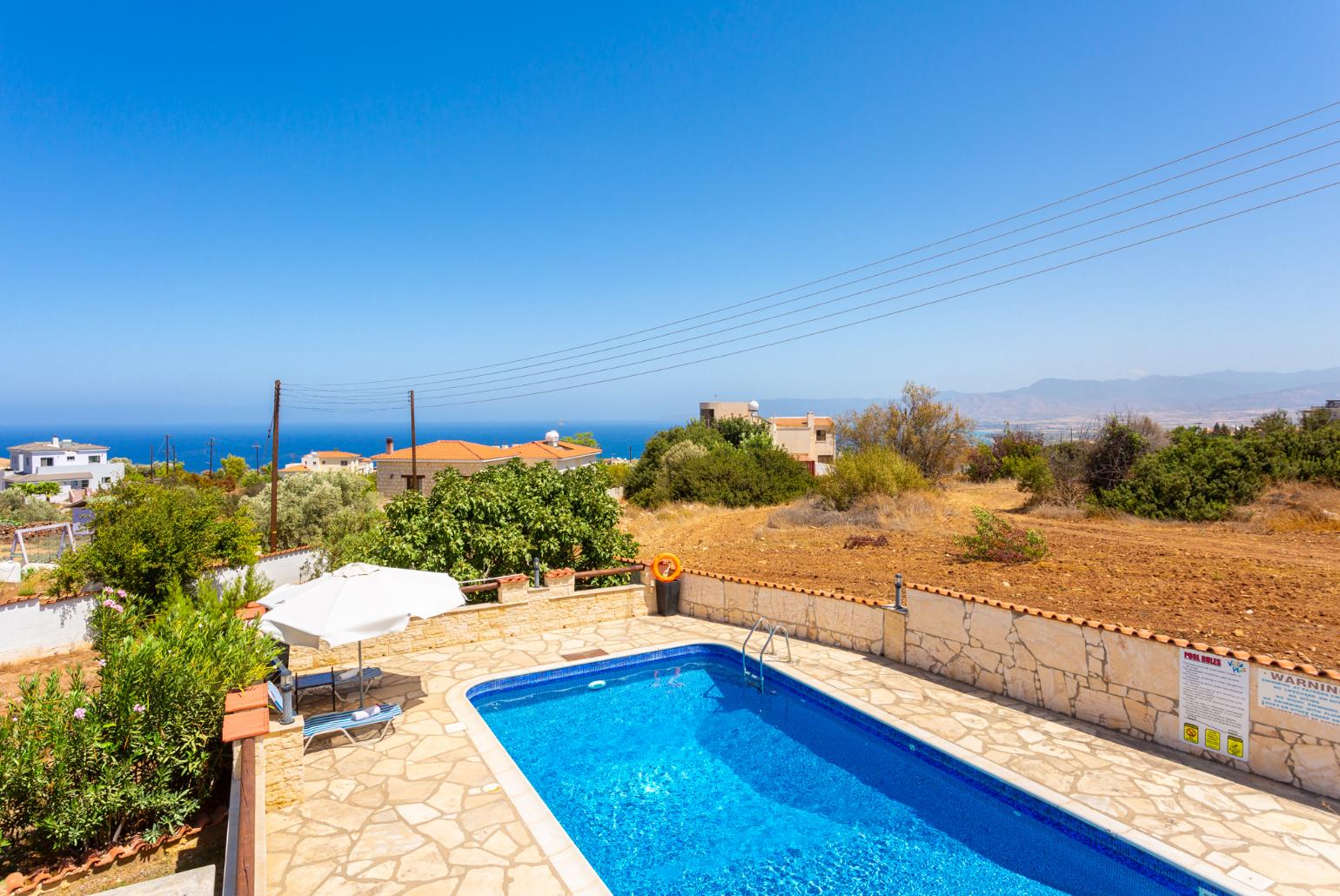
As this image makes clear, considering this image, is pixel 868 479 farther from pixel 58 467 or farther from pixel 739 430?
pixel 58 467

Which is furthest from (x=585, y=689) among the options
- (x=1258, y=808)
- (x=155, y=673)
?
(x=1258, y=808)

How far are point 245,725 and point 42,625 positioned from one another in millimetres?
11453

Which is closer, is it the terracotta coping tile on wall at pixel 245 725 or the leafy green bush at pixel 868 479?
the terracotta coping tile on wall at pixel 245 725

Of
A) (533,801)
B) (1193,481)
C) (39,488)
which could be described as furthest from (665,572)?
(39,488)

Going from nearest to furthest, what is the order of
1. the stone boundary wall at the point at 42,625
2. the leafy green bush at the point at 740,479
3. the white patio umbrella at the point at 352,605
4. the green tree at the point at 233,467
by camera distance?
the white patio umbrella at the point at 352,605 < the stone boundary wall at the point at 42,625 < the leafy green bush at the point at 740,479 < the green tree at the point at 233,467

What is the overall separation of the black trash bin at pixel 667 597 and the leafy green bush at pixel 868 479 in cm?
1125

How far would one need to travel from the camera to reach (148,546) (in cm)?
1302

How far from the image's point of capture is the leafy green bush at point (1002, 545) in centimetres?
1388

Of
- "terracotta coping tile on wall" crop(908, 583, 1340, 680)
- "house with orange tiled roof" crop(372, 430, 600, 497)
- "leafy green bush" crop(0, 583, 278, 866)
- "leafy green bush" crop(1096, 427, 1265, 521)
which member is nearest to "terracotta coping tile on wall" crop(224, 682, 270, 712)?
"leafy green bush" crop(0, 583, 278, 866)

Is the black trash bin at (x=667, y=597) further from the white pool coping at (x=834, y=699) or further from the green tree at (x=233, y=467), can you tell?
the green tree at (x=233, y=467)

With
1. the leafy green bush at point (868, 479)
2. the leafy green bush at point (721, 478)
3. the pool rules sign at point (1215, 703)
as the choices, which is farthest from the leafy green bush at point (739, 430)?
the pool rules sign at point (1215, 703)

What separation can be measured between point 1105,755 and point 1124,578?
6468 mm

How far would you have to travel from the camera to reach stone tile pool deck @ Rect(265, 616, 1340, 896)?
4988 mm

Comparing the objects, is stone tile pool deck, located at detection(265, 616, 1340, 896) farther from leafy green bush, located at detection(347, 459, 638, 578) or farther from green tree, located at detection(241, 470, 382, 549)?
green tree, located at detection(241, 470, 382, 549)
